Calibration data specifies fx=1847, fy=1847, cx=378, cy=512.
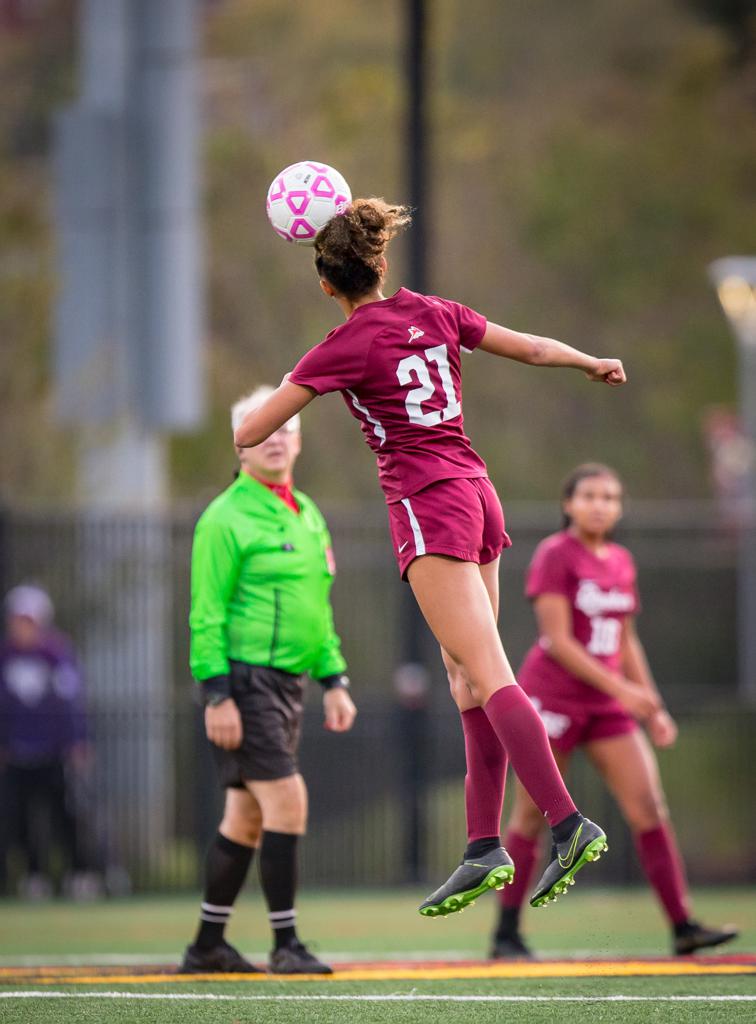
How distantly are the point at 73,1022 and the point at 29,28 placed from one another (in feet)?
91.1

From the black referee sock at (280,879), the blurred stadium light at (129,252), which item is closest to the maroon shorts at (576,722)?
the black referee sock at (280,879)

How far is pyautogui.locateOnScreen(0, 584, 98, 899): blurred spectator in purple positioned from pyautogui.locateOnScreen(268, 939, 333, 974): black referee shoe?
666 centimetres

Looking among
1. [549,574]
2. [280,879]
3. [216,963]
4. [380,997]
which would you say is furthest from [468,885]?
[549,574]

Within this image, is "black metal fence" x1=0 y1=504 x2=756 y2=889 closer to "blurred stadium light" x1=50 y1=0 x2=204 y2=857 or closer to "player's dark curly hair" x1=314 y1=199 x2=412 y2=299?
"blurred stadium light" x1=50 y1=0 x2=204 y2=857

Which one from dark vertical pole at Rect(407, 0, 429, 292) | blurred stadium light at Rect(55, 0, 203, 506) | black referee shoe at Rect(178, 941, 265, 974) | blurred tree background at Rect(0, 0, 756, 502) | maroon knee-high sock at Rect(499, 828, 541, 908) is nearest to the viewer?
black referee shoe at Rect(178, 941, 265, 974)

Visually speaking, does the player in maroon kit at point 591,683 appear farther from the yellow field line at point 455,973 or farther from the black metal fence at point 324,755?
the black metal fence at point 324,755

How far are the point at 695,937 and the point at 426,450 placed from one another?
3.18 m

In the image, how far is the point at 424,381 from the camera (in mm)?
6078

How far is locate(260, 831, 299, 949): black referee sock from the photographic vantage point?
712 cm

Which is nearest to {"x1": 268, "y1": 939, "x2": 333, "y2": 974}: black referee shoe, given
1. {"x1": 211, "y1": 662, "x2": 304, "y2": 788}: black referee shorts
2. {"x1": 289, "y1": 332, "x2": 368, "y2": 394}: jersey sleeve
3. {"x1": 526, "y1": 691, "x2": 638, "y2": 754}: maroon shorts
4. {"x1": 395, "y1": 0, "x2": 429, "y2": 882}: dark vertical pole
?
{"x1": 211, "y1": 662, "x2": 304, "y2": 788}: black referee shorts

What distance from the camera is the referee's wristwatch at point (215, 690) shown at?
703cm

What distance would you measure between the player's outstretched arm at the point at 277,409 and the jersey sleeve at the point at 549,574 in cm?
263

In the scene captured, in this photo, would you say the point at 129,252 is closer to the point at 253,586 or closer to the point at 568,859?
the point at 253,586

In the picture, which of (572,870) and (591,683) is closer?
(572,870)
